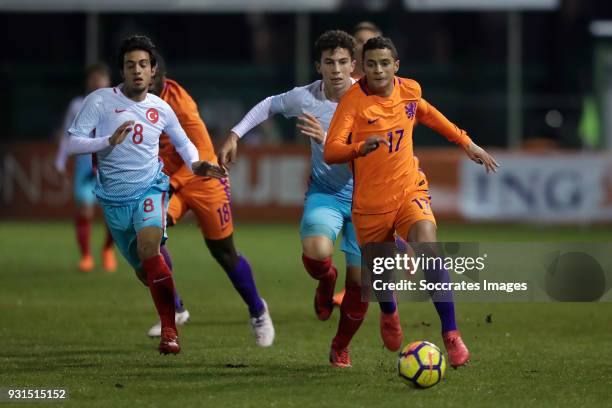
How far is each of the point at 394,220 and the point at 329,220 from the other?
90 centimetres

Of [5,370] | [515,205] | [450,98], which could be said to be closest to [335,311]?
[5,370]

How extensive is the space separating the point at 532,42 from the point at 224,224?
18.6 meters

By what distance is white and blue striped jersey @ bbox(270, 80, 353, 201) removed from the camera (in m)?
9.11

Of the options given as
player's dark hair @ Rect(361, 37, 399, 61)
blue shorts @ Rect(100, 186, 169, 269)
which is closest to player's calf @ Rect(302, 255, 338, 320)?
Result: blue shorts @ Rect(100, 186, 169, 269)

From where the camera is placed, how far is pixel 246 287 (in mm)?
9859

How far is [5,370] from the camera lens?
27.1 ft

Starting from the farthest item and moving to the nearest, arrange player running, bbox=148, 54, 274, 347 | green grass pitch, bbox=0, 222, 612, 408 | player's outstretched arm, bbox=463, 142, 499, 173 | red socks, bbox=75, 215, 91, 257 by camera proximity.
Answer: red socks, bbox=75, 215, 91, 257 → player running, bbox=148, 54, 274, 347 → player's outstretched arm, bbox=463, 142, 499, 173 → green grass pitch, bbox=0, 222, 612, 408

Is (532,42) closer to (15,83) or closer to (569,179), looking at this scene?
(569,179)

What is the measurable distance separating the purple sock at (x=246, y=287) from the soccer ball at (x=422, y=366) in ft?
7.96

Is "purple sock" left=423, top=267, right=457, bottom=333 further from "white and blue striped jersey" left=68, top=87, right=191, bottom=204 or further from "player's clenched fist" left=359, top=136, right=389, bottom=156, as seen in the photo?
"white and blue striped jersey" left=68, top=87, right=191, bottom=204

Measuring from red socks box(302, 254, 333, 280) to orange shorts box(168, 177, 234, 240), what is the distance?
34.1 inches

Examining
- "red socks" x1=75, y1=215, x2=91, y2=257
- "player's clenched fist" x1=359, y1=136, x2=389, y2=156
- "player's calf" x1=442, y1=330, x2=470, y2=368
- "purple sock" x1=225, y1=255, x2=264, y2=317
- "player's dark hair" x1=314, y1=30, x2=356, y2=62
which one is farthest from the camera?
"red socks" x1=75, y1=215, x2=91, y2=257

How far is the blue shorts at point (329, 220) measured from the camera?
900 centimetres

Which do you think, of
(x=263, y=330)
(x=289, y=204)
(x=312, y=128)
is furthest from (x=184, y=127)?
(x=289, y=204)
